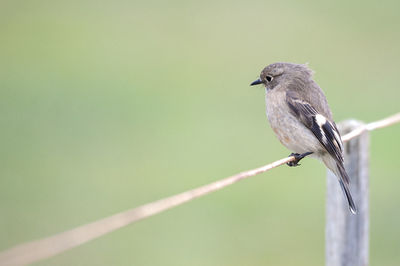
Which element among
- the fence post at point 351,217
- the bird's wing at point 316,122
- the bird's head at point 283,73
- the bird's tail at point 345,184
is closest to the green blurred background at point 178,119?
the bird's head at point 283,73

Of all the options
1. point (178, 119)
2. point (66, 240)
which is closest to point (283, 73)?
point (66, 240)

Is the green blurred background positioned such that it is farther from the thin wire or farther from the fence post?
the thin wire

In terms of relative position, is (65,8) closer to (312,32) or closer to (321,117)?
(312,32)

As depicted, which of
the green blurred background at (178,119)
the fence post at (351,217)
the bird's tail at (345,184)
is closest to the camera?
the fence post at (351,217)

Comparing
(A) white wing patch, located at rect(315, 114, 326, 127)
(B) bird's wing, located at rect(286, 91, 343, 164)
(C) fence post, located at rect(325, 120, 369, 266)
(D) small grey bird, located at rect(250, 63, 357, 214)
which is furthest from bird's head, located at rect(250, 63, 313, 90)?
(C) fence post, located at rect(325, 120, 369, 266)

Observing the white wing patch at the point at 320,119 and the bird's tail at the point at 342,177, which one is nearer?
the bird's tail at the point at 342,177

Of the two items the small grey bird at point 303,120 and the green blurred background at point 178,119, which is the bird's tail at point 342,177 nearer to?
the small grey bird at point 303,120

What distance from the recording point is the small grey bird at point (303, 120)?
574cm

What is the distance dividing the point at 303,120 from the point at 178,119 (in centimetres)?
1175

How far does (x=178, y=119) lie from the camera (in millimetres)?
17547

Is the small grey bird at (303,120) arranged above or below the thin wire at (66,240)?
below

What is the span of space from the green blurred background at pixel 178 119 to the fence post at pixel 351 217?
5.95 m

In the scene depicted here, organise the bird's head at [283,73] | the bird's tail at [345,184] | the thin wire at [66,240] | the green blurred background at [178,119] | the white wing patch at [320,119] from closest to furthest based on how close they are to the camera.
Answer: the thin wire at [66,240] → the bird's tail at [345,184] → the white wing patch at [320,119] → the bird's head at [283,73] → the green blurred background at [178,119]

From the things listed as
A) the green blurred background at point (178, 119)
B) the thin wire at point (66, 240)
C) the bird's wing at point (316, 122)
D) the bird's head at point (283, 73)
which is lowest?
the green blurred background at point (178, 119)
